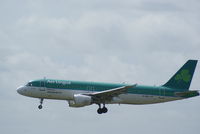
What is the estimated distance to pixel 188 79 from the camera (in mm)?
90125

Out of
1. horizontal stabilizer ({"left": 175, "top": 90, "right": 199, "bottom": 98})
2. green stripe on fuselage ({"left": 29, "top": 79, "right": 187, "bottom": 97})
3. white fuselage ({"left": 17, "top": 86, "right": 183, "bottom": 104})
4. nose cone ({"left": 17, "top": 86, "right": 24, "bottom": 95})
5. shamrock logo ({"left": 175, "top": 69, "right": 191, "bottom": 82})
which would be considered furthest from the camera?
shamrock logo ({"left": 175, "top": 69, "right": 191, "bottom": 82})

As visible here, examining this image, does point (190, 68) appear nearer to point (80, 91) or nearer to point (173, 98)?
point (173, 98)

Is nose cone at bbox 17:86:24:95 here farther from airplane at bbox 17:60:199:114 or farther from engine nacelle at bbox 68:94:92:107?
engine nacelle at bbox 68:94:92:107

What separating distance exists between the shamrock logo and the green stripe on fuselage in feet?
9.31

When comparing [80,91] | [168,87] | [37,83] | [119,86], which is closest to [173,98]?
[168,87]

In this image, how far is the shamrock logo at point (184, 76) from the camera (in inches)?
3543

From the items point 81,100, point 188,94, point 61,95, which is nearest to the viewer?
point 81,100

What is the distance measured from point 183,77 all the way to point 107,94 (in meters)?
13.6

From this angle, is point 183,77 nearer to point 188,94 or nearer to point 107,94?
point 188,94

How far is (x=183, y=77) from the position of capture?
296ft

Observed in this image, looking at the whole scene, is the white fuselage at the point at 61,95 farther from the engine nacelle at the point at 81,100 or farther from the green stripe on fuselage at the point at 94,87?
the engine nacelle at the point at 81,100

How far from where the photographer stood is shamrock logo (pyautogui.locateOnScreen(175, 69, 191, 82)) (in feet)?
295

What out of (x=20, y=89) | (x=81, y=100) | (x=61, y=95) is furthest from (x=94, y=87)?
(x=20, y=89)

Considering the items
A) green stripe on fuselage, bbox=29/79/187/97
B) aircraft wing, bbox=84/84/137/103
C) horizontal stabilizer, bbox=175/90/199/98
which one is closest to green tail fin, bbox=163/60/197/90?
green stripe on fuselage, bbox=29/79/187/97
